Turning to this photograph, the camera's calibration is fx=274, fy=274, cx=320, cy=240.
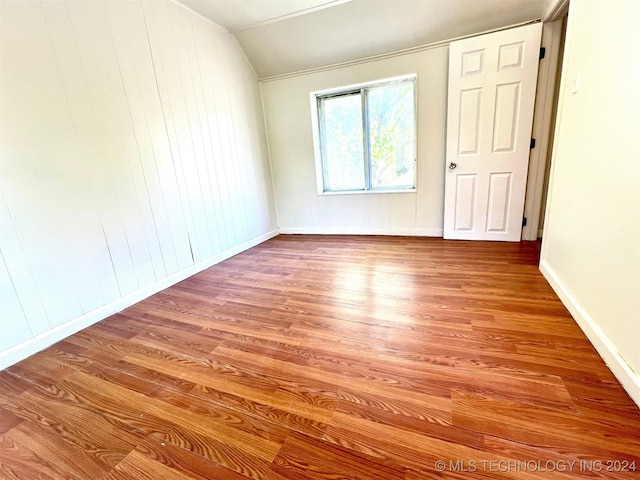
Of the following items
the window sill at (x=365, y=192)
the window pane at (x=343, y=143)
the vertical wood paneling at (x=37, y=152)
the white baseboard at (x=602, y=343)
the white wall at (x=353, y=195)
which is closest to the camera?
the white baseboard at (x=602, y=343)

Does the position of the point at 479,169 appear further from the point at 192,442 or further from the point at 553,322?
the point at 192,442

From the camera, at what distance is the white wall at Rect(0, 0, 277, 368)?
167 cm

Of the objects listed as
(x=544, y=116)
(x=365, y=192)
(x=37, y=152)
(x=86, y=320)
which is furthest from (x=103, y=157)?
(x=544, y=116)

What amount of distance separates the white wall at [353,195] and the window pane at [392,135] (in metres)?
0.16

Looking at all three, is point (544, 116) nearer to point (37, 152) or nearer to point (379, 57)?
point (379, 57)

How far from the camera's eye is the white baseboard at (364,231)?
3.61 metres

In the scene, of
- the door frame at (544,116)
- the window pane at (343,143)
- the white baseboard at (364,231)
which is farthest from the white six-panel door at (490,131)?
the window pane at (343,143)

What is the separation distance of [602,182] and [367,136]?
2663 mm

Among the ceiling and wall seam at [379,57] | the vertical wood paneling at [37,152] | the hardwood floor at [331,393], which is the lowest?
the hardwood floor at [331,393]

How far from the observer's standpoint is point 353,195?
12.8 feet

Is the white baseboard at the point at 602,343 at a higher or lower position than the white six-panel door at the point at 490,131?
lower

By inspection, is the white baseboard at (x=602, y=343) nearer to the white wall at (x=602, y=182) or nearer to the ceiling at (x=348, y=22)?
the white wall at (x=602, y=182)

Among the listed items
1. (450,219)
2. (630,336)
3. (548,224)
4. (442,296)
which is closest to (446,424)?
(630,336)

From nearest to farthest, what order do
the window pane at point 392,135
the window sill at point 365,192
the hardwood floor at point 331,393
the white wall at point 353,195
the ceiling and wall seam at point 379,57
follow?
the hardwood floor at point 331,393 → the ceiling and wall seam at point 379,57 → the white wall at point 353,195 → the window pane at point 392,135 → the window sill at point 365,192
